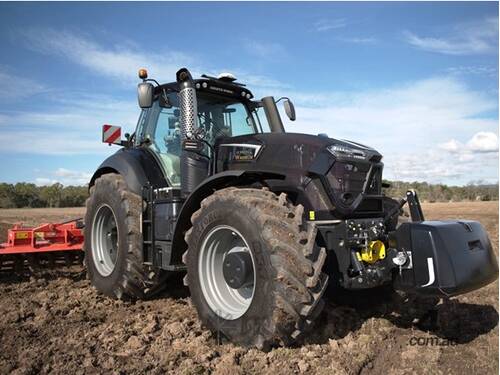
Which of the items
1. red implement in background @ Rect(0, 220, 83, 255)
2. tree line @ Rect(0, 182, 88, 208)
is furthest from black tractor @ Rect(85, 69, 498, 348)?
tree line @ Rect(0, 182, 88, 208)

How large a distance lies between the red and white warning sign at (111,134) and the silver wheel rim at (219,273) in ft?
9.53

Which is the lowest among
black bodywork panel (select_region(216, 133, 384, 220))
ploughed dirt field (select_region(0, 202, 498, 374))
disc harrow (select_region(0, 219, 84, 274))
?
ploughed dirt field (select_region(0, 202, 498, 374))

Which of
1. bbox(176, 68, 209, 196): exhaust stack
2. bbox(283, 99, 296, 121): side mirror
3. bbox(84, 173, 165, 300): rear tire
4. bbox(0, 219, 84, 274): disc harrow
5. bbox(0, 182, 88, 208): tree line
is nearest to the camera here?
bbox(176, 68, 209, 196): exhaust stack

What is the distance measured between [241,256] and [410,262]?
1.38 metres

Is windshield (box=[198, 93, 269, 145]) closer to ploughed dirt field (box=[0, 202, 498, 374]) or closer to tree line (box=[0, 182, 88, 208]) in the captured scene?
ploughed dirt field (box=[0, 202, 498, 374])

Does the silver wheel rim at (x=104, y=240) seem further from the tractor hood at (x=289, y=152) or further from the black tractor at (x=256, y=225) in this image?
the tractor hood at (x=289, y=152)

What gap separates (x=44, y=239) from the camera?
7371 millimetres

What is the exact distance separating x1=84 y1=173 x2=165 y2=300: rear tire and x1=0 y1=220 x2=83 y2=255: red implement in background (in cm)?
120

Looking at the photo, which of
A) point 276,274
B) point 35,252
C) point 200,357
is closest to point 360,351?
point 276,274

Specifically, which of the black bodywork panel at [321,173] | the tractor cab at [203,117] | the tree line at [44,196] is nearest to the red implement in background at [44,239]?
the tractor cab at [203,117]

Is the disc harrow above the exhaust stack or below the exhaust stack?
below

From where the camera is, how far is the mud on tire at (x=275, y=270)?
340 centimetres

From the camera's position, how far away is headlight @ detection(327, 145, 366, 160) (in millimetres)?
4160

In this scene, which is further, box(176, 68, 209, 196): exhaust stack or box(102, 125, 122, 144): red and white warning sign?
box(102, 125, 122, 144): red and white warning sign
